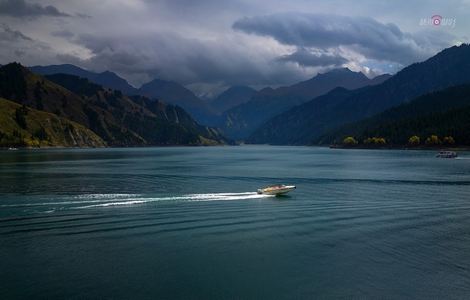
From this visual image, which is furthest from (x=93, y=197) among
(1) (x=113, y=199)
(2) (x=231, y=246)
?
(2) (x=231, y=246)

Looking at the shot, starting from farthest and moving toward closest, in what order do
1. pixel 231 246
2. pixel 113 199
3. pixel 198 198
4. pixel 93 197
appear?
1. pixel 198 198
2. pixel 93 197
3. pixel 113 199
4. pixel 231 246

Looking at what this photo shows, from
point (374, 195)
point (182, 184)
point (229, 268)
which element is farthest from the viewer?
point (182, 184)

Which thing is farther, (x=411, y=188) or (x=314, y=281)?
(x=411, y=188)

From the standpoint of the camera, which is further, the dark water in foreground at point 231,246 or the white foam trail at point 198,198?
the white foam trail at point 198,198

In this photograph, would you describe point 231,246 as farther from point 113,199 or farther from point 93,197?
point 93,197

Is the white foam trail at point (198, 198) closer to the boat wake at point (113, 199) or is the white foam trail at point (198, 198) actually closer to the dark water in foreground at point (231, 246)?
the boat wake at point (113, 199)

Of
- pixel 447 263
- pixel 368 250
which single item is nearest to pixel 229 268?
pixel 368 250

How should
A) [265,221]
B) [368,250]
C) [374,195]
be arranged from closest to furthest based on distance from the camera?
[368,250] < [265,221] < [374,195]

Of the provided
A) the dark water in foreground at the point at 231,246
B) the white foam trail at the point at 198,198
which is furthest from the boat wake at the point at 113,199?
the dark water in foreground at the point at 231,246

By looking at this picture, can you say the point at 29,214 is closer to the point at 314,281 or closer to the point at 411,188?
the point at 314,281
